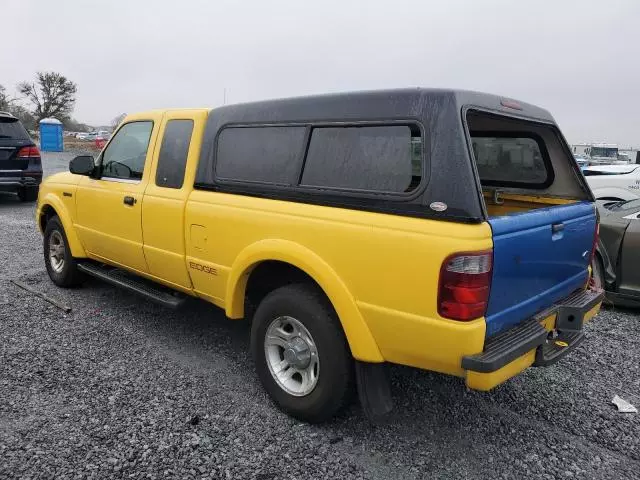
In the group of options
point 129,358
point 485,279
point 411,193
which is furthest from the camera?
point 129,358

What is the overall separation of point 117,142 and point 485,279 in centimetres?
365

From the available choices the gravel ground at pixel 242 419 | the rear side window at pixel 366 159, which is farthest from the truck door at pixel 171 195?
the rear side window at pixel 366 159

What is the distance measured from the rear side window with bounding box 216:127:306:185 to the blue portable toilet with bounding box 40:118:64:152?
1196 inches

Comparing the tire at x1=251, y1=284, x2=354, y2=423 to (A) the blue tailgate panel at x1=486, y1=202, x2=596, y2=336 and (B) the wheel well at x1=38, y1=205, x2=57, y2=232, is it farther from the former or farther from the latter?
(B) the wheel well at x1=38, y1=205, x2=57, y2=232

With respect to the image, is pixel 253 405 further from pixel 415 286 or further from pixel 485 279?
pixel 485 279

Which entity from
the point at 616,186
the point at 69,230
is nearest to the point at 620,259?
the point at 616,186

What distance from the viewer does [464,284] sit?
2.35m

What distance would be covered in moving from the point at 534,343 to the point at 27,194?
41.9 feet

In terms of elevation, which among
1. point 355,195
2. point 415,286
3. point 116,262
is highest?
point 355,195

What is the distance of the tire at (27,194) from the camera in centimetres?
1218

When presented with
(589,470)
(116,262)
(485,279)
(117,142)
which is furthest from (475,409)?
(117,142)

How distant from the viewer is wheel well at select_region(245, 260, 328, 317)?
317 cm

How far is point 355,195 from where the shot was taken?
2.75m

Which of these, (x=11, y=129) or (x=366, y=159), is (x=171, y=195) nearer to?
(x=366, y=159)
